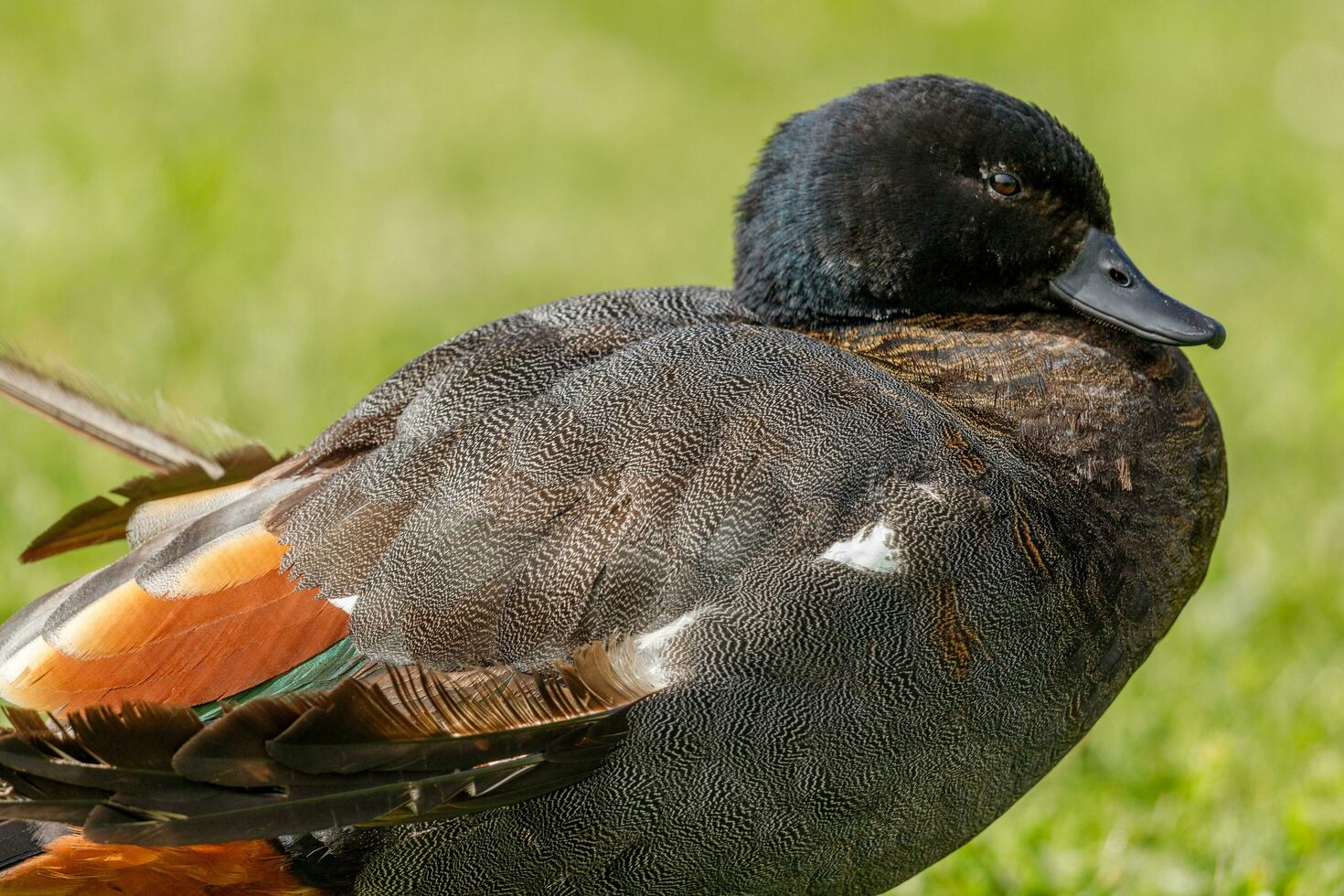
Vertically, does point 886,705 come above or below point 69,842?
above

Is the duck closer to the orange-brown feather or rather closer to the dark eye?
the orange-brown feather

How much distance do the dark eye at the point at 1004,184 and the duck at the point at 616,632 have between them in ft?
1.13

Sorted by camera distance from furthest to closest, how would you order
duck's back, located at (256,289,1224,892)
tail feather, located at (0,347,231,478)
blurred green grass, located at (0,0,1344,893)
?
blurred green grass, located at (0,0,1344,893), tail feather, located at (0,347,231,478), duck's back, located at (256,289,1224,892)

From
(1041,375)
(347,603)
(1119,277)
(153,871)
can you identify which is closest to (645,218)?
(1119,277)

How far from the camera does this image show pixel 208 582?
2.62 meters

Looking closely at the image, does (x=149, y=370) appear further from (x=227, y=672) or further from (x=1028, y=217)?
(x=1028, y=217)

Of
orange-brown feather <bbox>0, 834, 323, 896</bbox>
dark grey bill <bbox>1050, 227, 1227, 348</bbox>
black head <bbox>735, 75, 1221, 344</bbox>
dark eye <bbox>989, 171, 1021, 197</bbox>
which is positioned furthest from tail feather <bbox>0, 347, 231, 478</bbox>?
dark grey bill <bbox>1050, 227, 1227, 348</bbox>

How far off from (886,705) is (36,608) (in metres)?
1.44

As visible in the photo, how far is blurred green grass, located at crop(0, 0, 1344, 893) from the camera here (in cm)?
369

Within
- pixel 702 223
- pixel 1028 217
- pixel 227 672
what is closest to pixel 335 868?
pixel 227 672

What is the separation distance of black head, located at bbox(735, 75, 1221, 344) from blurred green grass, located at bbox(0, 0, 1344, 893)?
1.09 meters

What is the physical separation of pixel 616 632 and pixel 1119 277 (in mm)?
1218

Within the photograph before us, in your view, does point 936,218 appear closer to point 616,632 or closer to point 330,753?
point 616,632

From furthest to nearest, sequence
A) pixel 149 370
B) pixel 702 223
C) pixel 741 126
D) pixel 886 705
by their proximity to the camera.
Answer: pixel 741 126
pixel 702 223
pixel 149 370
pixel 886 705
